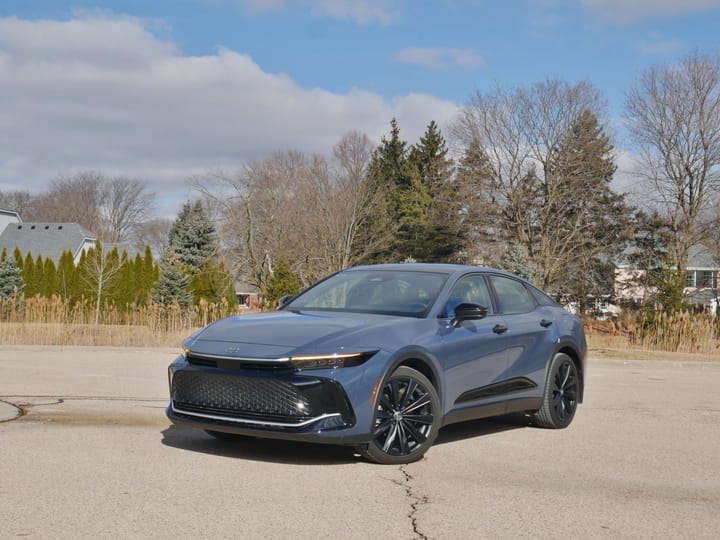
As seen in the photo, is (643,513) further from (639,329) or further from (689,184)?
(689,184)

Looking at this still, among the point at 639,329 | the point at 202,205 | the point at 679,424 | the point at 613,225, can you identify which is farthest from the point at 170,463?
the point at 202,205

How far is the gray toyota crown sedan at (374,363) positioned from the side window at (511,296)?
0.8 inches

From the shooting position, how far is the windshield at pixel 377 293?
795 centimetres

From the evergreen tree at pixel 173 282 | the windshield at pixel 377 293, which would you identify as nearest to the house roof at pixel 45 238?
the evergreen tree at pixel 173 282

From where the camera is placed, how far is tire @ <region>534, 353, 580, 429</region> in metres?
9.16

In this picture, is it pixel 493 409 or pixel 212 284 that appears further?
pixel 212 284

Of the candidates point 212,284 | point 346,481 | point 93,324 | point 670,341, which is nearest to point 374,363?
point 346,481

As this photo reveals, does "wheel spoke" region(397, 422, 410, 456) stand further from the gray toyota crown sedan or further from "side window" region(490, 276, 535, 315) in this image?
"side window" region(490, 276, 535, 315)

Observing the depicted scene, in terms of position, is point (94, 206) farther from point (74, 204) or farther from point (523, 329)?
point (523, 329)

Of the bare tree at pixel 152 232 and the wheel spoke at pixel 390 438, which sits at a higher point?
the bare tree at pixel 152 232

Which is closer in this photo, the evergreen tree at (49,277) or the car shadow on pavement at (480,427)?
the car shadow on pavement at (480,427)

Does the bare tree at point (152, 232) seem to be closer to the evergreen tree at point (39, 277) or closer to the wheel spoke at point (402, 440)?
the evergreen tree at point (39, 277)

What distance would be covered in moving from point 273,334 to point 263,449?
1.24 metres

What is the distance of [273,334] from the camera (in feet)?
23.2
